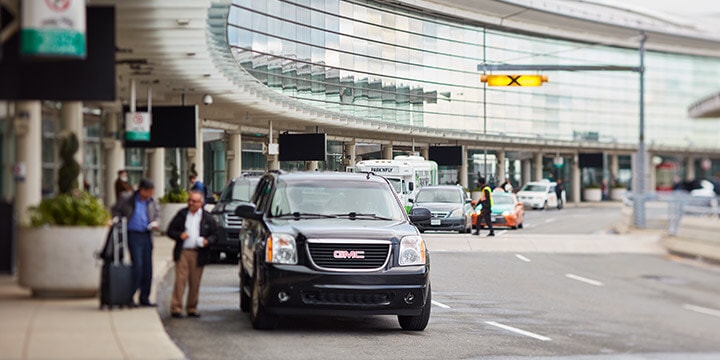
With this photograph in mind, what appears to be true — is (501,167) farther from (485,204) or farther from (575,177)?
(575,177)

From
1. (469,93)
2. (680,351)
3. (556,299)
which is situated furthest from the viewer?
(680,351)

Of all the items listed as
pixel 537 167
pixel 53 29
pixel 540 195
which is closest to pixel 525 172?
pixel 537 167

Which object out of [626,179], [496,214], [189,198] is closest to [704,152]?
[626,179]

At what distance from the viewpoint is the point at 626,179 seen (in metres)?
15.6

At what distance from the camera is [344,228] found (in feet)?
43.1

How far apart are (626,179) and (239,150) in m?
6.71

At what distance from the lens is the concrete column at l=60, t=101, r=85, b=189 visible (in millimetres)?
7512

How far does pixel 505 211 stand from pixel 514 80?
1333 millimetres

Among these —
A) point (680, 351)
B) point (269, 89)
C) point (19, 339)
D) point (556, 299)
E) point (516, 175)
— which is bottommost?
point (680, 351)

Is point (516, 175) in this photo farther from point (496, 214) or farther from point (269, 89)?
point (269, 89)

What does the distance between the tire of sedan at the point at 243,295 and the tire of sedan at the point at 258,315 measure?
870mm

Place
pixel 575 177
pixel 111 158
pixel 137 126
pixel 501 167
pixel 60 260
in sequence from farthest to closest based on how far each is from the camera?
1. pixel 575 177
2. pixel 501 167
3. pixel 137 126
4. pixel 111 158
5. pixel 60 260

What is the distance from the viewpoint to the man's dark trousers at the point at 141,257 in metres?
9.98

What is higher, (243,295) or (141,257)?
(141,257)
